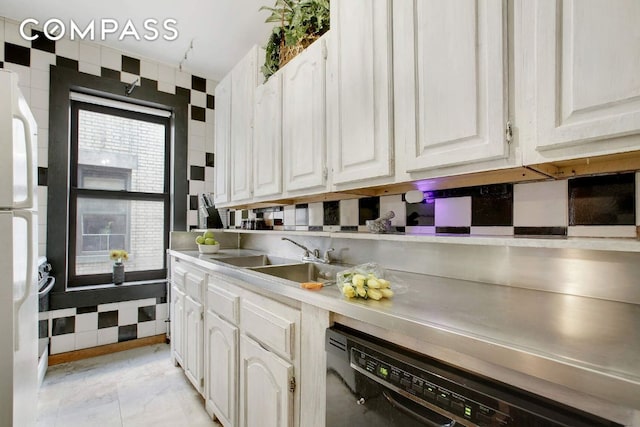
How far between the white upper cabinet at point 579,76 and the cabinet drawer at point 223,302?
135cm

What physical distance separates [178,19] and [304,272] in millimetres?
2144

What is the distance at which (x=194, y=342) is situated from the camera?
201cm

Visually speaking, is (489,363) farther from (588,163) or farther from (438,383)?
(588,163)

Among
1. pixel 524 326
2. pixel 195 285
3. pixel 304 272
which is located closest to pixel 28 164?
pixel 195 285

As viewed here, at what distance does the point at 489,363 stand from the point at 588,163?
73cm

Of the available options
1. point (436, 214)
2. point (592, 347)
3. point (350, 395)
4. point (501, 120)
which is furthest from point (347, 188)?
point (592, 347)

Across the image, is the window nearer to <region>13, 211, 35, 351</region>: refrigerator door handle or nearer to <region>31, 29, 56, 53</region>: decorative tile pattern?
<region>31, 29, 56, 53</region>: decorative tile pattern

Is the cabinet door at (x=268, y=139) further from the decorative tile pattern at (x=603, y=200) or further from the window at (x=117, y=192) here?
the window at (x=117, y=192)

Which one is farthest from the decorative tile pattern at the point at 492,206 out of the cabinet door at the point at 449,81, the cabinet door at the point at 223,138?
the cabinet door at the point at 223,138

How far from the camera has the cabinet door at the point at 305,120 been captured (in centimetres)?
157

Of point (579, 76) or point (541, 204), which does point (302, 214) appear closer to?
point (541, 204)

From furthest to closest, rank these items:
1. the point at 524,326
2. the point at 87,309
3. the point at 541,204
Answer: the point at 87,309, the point at 541,204, the point at 524,326

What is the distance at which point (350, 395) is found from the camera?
0.91m

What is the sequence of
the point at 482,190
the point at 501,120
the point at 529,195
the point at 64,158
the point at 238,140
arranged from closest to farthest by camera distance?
1. the point at 501,120
2. the point at 529,195
3. the point at 482,190
4. the point at 238,140
5. the point at 64,158
